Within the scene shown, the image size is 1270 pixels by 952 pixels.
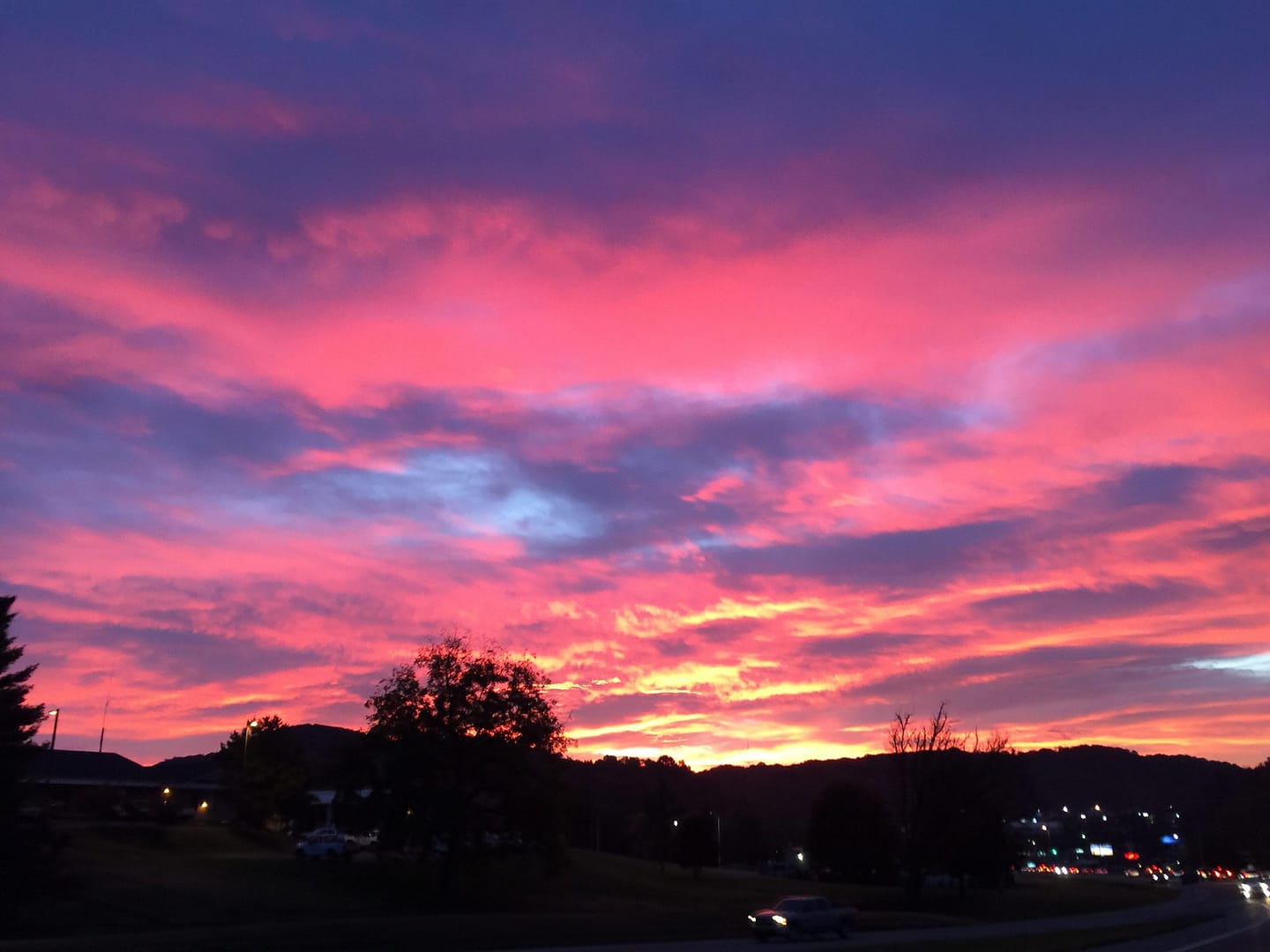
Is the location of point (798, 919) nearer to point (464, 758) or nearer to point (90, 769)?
point (464, 758)

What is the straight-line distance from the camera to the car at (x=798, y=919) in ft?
151

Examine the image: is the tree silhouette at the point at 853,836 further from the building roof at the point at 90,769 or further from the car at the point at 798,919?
the building roof at the point at 90,769

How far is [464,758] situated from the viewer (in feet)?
202

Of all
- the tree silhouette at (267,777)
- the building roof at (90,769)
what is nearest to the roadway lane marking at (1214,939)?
the tree silhouette at (267,777)

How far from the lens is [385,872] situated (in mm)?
63438

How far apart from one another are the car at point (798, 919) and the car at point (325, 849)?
30.3m

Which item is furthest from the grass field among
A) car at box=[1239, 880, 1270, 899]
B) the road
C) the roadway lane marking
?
car at box=[1239, 880, 1270, 899]

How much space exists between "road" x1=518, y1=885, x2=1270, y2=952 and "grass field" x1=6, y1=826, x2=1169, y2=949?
3767 mm

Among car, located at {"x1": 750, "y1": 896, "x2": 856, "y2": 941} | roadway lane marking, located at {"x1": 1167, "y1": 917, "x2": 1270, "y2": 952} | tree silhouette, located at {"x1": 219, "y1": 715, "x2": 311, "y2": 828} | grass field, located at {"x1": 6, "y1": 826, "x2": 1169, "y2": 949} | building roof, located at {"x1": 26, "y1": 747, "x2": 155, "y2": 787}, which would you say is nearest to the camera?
roadway lane marking, located at {"x1": 1167, "y1": 917, "x2": 1270, "y2": 952}

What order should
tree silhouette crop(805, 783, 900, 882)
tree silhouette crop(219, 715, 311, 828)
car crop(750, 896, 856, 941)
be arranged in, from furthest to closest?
tree silhouette crop(805, 783, 900, 882)
tree silhouette crop(219, 715, 311, 828)
car crop(750, 896, 856, 941)

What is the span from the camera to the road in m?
38.8

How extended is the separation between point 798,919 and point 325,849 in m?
33.6

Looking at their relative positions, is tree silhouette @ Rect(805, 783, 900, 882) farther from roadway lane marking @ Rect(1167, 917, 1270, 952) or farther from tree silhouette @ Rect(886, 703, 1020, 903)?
roadway lane marking @ Rect(1167, 917, 1270, 952)

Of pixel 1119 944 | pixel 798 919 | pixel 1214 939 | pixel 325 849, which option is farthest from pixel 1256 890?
pixel 325 849
